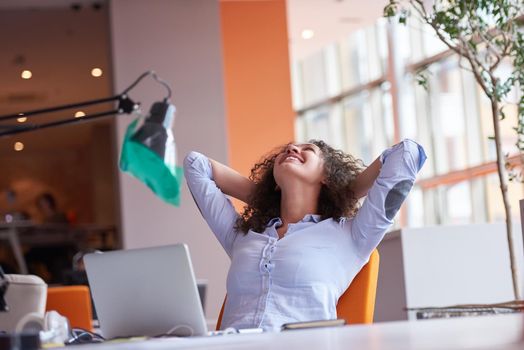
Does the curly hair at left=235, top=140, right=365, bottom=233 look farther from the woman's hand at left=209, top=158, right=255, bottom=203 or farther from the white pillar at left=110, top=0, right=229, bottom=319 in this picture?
the white pillar at left=110, top=0, right=229, bottom=319

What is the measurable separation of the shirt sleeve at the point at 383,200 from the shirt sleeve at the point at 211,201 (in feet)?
1.63

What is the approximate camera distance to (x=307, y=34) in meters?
10.9

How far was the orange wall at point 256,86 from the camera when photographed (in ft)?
30.5

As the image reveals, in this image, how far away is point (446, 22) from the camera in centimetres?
454

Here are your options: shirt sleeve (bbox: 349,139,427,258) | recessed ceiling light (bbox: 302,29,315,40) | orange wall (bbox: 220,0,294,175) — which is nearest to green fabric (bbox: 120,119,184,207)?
shirt sleeve (bbox: 349,139,427,258)

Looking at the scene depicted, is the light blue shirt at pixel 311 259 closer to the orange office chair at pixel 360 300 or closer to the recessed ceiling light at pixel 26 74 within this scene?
the orange office chair at pixel 360 300

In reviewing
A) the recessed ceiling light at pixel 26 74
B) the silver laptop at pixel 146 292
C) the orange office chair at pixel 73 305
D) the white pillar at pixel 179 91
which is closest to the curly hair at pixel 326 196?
the silver laptop at pixel 146 292

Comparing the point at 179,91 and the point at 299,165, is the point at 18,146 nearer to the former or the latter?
the point at 179,91

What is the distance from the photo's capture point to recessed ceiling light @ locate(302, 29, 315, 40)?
1070 centimetres

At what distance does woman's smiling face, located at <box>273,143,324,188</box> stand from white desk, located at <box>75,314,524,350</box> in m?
1.83

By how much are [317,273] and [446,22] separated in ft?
5.82

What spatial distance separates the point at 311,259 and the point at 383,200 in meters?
0.30

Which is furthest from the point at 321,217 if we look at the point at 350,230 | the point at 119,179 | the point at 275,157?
the point at 119,179

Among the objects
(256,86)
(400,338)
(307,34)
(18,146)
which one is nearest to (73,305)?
(400,338)
